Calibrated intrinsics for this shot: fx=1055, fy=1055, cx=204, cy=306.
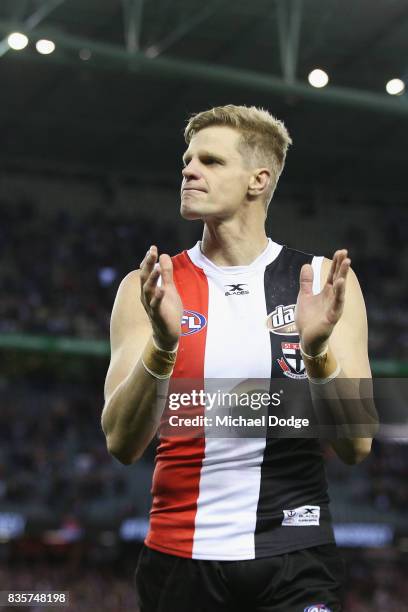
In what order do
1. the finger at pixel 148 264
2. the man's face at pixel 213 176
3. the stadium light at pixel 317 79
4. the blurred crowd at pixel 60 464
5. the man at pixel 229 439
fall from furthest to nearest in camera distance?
the blurred crowd at pixel 60 464 → the stadium light at pixel 317 79 → the man's face at pixel 213 176 → the man at pixel 229 439 → the finger at pixel 148 264

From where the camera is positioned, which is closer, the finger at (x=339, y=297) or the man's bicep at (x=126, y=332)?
the finger at (x=339, y=297)

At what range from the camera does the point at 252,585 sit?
10.6ft

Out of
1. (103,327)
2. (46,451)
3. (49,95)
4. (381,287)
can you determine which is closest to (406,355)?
(381,287)

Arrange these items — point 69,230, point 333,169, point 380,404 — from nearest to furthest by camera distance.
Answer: point 380,404 → point 69,230 → point 333,169

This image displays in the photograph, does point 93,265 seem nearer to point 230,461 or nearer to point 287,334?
point 287,334

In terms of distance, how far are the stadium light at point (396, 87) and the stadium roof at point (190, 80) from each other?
0.71 metres

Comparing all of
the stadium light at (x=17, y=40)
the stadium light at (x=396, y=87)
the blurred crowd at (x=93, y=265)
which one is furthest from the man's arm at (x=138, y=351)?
the stadium light at (x=396, y=87)

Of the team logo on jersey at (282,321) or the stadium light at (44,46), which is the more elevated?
the stadium light at (44,46)

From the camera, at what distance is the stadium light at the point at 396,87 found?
1930 centimetres

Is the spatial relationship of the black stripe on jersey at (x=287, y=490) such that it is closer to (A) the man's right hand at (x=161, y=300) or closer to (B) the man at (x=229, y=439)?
(B) the man at (x=229, y=439)

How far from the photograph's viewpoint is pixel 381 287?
81.1 feet

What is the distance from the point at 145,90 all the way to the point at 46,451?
25.7 feet

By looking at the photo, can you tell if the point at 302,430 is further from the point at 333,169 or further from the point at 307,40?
the point at 333,169

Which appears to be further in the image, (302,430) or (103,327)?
(103,327)
